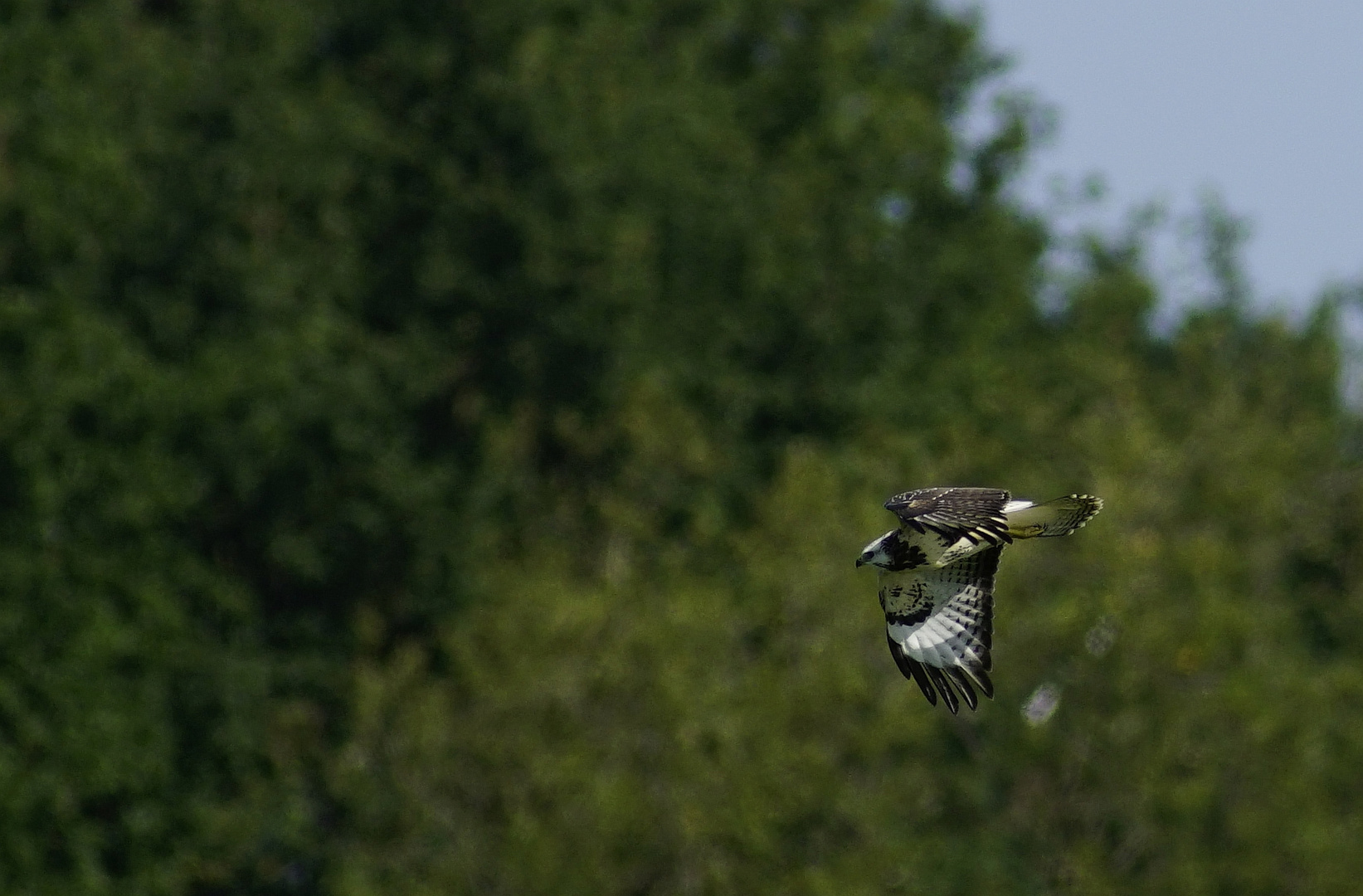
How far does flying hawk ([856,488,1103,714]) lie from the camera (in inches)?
599

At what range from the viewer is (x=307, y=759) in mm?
41219

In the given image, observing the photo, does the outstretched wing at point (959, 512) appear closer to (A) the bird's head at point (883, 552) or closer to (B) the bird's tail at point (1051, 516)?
(B) the bird's tail at point (1051, 516)

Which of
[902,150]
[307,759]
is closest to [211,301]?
[307,759]

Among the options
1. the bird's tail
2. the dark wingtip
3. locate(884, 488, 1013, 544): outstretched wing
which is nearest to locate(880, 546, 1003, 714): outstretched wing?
the dark wingtip

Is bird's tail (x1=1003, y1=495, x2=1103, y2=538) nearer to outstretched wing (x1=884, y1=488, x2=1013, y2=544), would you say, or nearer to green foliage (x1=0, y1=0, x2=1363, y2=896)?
outstretched wing (x1=884, y1=488, x2=1013, y2=544)

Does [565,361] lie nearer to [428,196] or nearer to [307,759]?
[428,196]

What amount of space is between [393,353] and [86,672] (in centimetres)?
900

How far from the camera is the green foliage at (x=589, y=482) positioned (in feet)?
119

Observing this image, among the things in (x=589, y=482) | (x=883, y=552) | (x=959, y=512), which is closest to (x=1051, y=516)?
(x=959, y=512)

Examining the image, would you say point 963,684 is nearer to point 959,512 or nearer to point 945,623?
point 945,623

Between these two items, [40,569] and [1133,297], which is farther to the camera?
[1133,297]

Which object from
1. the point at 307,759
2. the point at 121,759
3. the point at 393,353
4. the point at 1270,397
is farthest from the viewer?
the point at 1270,397

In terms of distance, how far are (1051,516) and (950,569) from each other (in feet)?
6.39

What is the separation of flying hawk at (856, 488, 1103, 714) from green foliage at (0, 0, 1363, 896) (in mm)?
16534
